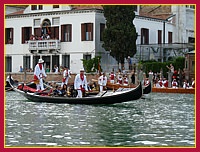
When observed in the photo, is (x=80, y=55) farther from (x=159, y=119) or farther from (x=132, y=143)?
(x=132, y=143)

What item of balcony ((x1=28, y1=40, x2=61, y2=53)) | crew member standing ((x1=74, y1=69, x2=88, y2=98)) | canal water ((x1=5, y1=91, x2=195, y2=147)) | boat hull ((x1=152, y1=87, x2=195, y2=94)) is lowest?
canal water ((x1=5, y1=91, x2=195, y2=147))

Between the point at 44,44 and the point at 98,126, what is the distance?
1815 cm

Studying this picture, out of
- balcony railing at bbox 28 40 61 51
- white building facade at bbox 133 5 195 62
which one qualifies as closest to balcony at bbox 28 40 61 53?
balcony railing at bbox 28 40 61 51

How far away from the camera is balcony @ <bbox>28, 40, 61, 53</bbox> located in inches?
1070

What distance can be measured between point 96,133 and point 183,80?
48.7 ft

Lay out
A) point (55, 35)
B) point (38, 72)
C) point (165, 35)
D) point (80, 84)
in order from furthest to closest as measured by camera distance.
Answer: point (165, 35)
point (55, 35)
point (38, 72)
point (80, 84)

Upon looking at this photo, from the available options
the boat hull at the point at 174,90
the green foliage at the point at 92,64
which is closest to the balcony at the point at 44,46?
the green foliage at the point at 92,64

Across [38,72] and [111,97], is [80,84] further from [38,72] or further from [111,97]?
[38,72]

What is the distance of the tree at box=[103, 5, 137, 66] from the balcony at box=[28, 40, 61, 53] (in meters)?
3.02

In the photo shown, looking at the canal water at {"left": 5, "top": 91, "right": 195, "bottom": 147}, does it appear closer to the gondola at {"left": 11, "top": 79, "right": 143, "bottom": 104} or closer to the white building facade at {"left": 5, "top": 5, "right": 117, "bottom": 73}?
the gondola at {"left": 11, "top": 79, "right": 143, "bottom": 104}

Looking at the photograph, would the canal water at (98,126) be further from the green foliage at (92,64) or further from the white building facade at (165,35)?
the white building facade at (165,35)

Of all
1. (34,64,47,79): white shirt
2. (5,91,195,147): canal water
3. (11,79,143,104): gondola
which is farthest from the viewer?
(34,64,47,79): white shirt

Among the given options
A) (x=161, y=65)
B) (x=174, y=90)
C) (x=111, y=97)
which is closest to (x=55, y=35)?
(x=161, y=65)

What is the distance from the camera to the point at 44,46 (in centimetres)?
2741
